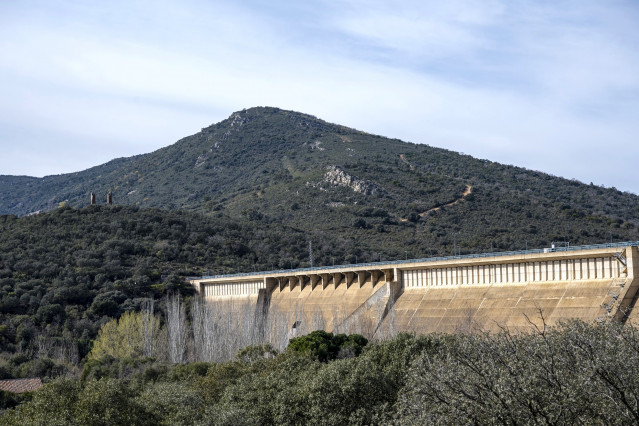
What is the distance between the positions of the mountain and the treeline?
167 ft

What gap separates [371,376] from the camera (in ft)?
113

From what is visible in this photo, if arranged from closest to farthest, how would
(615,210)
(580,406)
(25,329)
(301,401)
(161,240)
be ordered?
(580,406) < (301,401) < (25,329) < (161,240) < (615,210)

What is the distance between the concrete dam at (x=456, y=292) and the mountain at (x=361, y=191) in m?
19.5

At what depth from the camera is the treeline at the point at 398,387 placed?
70.6ft

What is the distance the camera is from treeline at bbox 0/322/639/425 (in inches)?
848

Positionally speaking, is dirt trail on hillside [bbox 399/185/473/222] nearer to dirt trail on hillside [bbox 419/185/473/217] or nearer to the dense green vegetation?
dirt trail on hillside [bbox 419/185/473/217]

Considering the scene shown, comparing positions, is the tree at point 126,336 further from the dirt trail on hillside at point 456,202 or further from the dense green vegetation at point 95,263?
the dirt trail on hillside at point 456,202

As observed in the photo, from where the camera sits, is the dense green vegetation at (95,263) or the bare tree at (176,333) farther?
the dense green vegetation at (95,263)

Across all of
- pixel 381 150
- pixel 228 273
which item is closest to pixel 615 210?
pixel 381 150

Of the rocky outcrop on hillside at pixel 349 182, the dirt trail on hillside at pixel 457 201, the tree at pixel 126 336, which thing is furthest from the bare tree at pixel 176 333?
the rocky outcrop on hillside at pixel 349 182

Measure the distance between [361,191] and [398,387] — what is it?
8679 cm

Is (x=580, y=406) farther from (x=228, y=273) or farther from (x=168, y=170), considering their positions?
(x=168, y=170)

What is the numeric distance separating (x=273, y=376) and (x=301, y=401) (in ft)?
12.8

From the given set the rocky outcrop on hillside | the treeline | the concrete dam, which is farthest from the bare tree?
the rocky outcrop on hillside
